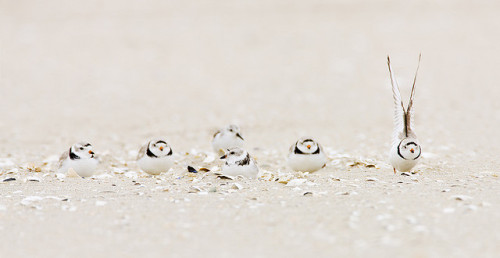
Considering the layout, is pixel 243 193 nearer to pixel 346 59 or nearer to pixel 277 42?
pixel 346 59

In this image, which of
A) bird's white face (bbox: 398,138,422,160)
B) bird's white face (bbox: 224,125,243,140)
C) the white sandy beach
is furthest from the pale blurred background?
bird's white face (bbox: 398,138,422,160)

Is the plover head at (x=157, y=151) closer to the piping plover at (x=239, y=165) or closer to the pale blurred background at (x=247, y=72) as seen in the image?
the piping plover at (x=239, y=165)

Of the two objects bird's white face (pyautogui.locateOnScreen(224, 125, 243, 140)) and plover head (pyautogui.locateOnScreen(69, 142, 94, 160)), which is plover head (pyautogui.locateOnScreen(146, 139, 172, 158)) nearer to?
plover head (pyautogui.locateOnScreen(69, 142, 94, 160))

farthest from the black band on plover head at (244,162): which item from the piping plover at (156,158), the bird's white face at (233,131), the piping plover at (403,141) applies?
the bird's white face at (233,131)

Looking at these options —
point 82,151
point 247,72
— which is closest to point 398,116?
point 82,151

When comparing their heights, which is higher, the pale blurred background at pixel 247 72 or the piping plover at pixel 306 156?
the pale blurred background at pixel 247 72

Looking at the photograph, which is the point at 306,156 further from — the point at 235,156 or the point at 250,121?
the point at 250,121

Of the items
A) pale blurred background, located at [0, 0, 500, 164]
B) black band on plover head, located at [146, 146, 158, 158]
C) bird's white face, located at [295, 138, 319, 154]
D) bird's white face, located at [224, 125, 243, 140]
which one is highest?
pale blurred background, located at [0, 0, 500, 164]
